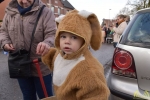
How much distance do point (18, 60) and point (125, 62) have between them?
1.31m

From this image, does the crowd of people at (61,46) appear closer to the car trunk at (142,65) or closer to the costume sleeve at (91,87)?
the costume sleeve at (91,87)

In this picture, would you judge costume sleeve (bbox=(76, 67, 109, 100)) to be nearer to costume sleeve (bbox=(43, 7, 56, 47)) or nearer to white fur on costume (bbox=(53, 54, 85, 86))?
white fur on costume (bbox=(53, 54, 85, 86))

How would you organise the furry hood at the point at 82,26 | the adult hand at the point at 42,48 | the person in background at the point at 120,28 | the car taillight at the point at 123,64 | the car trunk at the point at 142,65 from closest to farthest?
1. the furry hood at the point at 82,26
2. the adult hand at the point at 42,48
3. the car trunk at the point at 142,65
4. the car taillight at the point at 123,64
5. the person in background at the point at 120,28

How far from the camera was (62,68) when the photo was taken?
1.63m

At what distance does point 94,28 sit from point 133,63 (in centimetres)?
101

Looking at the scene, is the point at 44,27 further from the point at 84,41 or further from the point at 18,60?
the point at 84,41

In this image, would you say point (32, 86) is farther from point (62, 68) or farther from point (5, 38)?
point (62, 68)

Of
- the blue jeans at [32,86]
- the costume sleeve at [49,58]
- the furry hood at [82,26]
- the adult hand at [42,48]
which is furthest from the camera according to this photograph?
the blue jeans at [32,86]

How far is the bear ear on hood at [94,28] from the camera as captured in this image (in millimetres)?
1537

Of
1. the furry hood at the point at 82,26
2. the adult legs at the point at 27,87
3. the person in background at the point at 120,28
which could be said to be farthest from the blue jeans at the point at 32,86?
the person in background at the point at 120,28

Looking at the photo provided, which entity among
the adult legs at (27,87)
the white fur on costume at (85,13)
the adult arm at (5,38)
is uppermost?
the white fur on costume at (85,13)

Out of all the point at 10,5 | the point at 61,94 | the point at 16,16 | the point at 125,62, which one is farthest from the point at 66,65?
the point at 125,62

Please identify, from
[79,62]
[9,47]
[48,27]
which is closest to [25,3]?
[48,27]

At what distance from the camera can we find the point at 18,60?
1.97 metres
